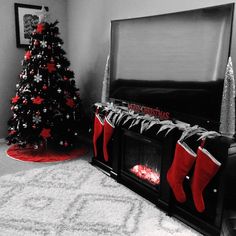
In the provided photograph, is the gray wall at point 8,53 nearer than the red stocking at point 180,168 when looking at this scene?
No

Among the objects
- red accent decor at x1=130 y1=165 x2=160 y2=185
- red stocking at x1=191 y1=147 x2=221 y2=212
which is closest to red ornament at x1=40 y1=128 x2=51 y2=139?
red accent decor at x1=130 y1=165 x2=160 y2=185

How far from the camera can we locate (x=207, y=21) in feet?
6.79

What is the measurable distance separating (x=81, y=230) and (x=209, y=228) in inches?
36.2

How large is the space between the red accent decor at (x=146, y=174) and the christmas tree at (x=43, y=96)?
3.71 feet

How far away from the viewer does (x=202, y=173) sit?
200 centimetres

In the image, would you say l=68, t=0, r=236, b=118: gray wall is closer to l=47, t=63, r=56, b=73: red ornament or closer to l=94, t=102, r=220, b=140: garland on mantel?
l=47, t=63, r=56, b=73: red ornament

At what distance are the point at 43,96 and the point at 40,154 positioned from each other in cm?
74

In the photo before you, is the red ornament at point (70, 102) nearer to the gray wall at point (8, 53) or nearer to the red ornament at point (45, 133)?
the red ornament at point (45, 133)

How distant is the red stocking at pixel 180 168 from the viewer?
211cm

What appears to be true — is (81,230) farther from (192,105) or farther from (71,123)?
(71,123)

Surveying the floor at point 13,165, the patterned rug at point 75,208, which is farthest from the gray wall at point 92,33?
the patterned rug at point 75,208

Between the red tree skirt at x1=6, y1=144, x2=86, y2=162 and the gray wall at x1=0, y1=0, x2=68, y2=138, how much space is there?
586 millimetres

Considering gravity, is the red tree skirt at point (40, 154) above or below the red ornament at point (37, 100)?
below

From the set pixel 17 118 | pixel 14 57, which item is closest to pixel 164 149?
pixel 17 118
